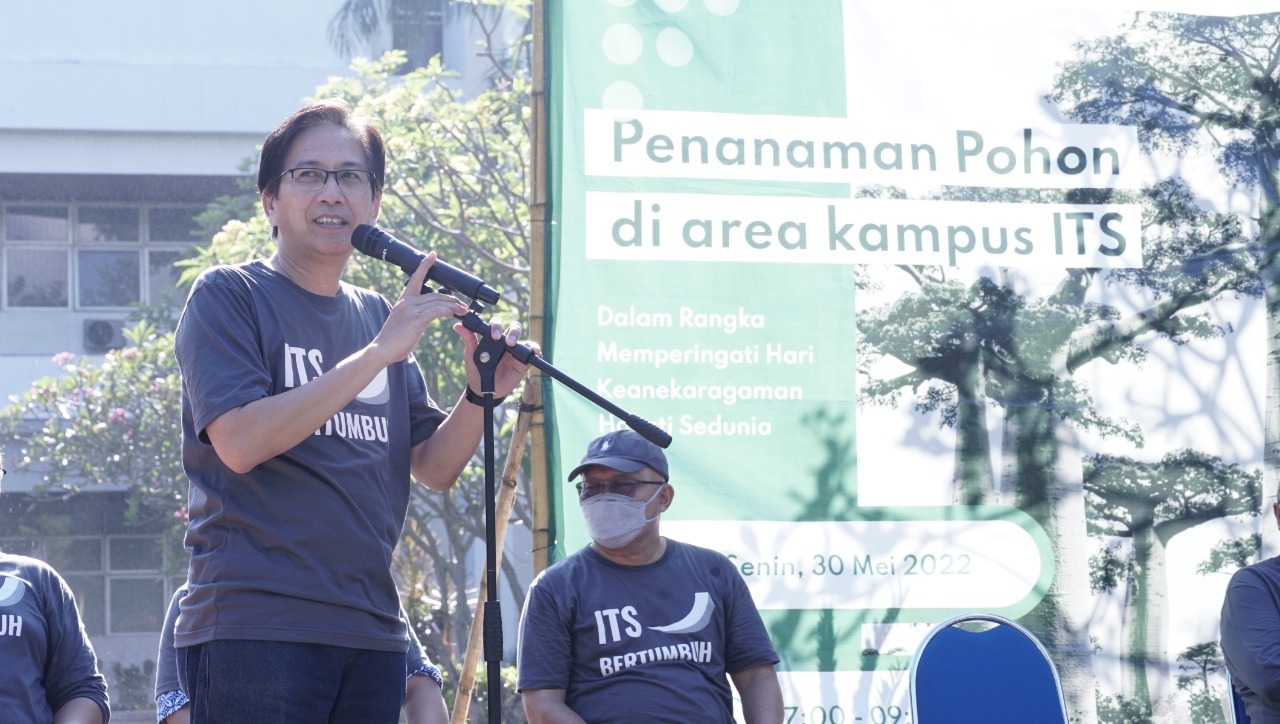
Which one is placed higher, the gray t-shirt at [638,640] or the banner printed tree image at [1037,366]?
the banner printed tree image at [1037,366]

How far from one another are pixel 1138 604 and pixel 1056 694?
697 millimetres

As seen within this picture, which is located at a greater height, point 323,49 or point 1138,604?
point 323,49

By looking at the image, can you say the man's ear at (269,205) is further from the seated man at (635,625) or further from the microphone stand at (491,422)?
the seated man at (635,625)

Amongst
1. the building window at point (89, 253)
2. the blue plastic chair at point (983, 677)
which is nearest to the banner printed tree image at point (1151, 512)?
the blue plastic chair at point (983, 677)

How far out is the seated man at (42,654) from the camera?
306 centimetres

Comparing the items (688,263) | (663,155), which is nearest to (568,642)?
(688,263)

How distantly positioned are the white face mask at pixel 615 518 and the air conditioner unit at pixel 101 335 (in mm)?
16882

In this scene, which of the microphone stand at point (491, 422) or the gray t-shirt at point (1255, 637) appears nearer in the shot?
the microphone stand at point (491, 422)

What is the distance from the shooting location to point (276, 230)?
2301 millimetres

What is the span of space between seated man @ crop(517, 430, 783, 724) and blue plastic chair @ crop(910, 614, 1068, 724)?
0.41 meters

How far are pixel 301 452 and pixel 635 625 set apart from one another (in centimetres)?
144

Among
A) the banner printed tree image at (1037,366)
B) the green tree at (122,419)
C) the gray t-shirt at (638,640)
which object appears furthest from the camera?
the green tree at (122,419)

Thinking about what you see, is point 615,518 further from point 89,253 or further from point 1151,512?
point 89,253

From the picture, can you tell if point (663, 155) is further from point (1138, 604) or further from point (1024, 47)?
point (1138, 604)
